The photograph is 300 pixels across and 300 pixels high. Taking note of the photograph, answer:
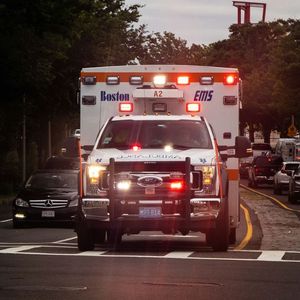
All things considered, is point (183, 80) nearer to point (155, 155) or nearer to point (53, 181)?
point (155, 155)

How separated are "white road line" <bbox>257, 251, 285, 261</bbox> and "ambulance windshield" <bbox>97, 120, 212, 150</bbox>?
197 cm

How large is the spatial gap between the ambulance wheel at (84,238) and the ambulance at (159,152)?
0.06 feet

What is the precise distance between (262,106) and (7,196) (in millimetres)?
40440

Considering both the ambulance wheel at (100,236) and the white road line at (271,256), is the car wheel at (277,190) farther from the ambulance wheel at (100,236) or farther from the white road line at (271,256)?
the white road line at (271,256)

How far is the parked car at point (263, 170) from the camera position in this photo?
169 feet

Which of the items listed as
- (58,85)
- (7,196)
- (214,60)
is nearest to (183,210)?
(7,196)

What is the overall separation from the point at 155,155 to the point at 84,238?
1887 millimetres

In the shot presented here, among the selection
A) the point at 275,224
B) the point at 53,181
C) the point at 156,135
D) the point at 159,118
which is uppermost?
the point at 159,118

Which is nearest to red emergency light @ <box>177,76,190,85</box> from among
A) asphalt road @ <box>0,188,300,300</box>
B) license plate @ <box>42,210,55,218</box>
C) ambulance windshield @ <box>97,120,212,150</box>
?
ambulance windshield @ <box>97,120,212,150</box>

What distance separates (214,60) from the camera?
284 ft

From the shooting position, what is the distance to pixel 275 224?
2542 cm

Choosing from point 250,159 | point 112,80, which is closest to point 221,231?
point 112,80

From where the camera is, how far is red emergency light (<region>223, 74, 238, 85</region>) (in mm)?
17828

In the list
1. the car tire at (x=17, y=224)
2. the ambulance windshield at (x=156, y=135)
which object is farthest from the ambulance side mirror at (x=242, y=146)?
the car tire at (x=17, y=224)
